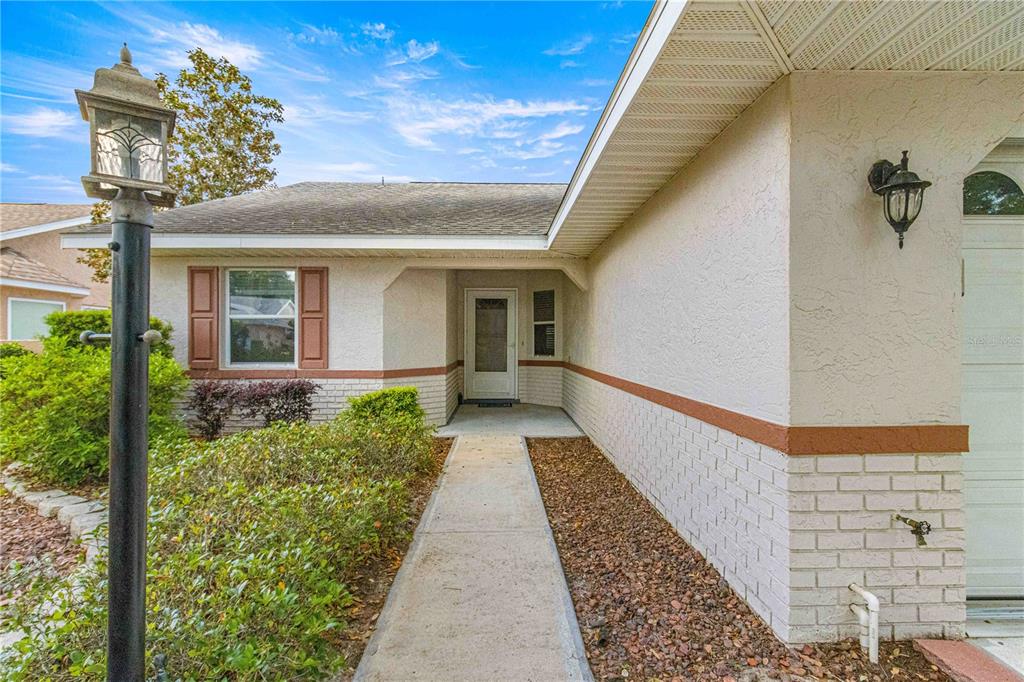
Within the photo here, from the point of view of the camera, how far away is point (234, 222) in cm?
639

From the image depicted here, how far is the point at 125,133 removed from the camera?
1460 millimetres

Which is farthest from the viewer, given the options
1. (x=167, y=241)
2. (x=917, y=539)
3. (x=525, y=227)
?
(x=525, y=227)

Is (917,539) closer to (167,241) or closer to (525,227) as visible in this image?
(525,227)

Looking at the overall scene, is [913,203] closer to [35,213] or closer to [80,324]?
[80,324]

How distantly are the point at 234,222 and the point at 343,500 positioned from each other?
5.39m

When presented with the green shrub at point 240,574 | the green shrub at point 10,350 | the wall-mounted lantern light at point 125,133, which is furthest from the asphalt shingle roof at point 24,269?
the wall-mounted lantern light at point 125,133

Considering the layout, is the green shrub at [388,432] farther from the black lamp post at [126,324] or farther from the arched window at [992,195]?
the arched window at [992,195]

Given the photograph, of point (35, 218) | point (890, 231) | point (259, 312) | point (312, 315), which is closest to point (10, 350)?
point (259, 312)

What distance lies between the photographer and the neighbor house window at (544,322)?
9211mm

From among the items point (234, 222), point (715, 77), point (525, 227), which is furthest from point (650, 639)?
point (234, 222)

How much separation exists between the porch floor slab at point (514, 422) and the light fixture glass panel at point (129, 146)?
18.8 feet

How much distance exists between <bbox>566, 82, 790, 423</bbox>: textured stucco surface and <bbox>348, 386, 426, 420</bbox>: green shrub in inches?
122

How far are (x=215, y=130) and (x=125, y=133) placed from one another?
16124mm

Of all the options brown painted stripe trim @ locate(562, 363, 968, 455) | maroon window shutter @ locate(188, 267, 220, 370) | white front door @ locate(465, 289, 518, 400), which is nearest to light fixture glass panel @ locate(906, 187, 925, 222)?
brown painted stripe trim @ locate(562, 363, 968, 455)
